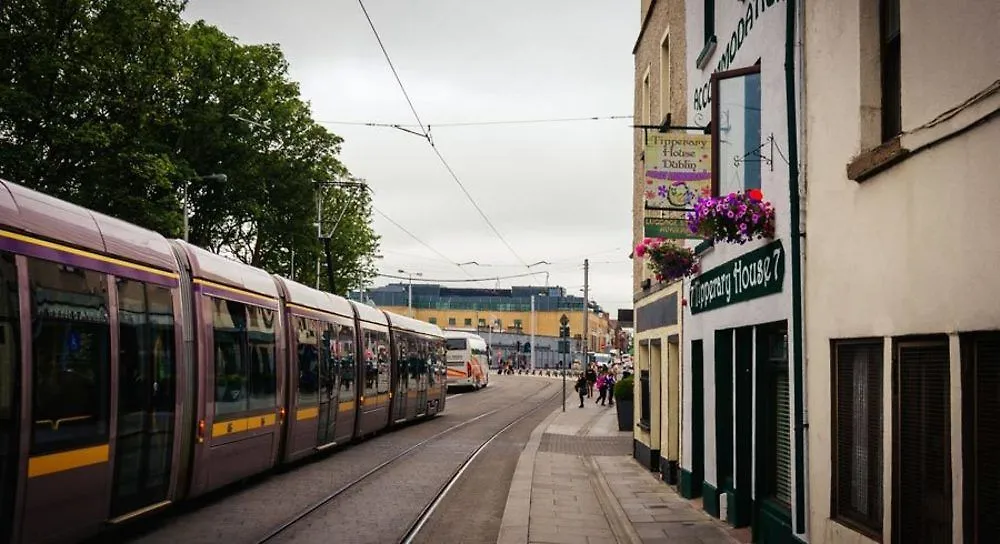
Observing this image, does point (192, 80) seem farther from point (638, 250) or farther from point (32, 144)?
point (638, 250)

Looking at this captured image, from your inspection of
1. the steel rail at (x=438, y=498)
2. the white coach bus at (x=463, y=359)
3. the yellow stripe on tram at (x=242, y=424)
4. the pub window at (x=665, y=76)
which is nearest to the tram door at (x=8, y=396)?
the steel rail at (x=438, y=498)

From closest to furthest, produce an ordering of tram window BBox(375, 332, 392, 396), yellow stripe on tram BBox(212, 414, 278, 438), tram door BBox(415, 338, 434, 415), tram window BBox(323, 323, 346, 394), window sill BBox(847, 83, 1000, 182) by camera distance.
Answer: window sill BBox(847, 83, 1000, 182) < yellow stripe on tram BBox(212, 414, 278, 438) < tram window BBox(323, 323, 346, 394) < tram window BBox(375, 332, 392, 396) < tram door BBox(415, 338, 434, 415)

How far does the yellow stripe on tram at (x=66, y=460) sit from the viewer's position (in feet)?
25.3

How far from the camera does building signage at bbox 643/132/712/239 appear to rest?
1300 cm

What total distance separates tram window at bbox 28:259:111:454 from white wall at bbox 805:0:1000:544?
6267 millimetres

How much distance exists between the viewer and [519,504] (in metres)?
13.9

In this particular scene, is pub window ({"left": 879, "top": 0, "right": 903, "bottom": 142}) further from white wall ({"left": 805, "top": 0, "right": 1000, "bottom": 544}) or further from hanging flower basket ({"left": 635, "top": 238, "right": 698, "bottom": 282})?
hanging flower basket ({"left": 635, "top": 238, "right": 698, "bottom": 282})

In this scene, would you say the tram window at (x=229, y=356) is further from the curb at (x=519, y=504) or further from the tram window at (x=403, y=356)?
the tram window at (x=403, y=356)

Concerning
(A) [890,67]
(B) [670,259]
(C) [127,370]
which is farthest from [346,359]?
(A) [890,67]

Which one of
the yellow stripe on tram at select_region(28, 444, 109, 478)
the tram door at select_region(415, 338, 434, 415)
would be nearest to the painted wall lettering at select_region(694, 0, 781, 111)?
the yellow stripe on tram at select_region(28, 444, 109, 478)

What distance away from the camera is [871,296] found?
739 centimetres

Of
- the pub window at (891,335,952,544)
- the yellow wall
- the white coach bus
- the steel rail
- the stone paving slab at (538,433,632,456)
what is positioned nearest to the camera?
the pub window at (891,335,952,544)

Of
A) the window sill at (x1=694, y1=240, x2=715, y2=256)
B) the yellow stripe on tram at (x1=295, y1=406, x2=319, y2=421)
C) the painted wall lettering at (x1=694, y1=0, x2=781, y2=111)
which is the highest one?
the painted wall lettering at (x1=694, y1=0, x2=781, y2=111)

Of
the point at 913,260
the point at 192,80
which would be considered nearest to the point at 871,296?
the point at 913,260
